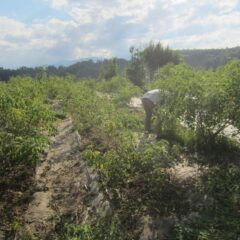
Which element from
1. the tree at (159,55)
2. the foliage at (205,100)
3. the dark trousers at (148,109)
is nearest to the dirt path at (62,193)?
the dark trousers at (148,109)

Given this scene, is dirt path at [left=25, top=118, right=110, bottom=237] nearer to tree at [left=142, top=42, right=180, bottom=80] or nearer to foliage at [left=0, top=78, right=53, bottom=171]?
foliage at [left=0, top=78, right=53, bottom=171]

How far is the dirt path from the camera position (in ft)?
21.6

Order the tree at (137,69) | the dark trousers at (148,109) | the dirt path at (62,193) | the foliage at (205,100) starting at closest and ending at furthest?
A: the dirt path at (62,193), the foliage at (205,100), the dark trousers at (148,109), the tree at (137,69)

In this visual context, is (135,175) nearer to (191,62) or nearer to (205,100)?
(205,100)

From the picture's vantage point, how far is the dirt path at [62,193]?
259 inches

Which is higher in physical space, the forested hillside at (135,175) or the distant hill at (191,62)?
the forested hillside at (135,175)

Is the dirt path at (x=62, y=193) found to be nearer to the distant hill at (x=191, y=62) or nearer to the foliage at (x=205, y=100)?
the foliage at (x=205, y=100)

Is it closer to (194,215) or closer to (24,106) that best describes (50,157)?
(24,106)

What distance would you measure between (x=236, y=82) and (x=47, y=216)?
4.62 metres

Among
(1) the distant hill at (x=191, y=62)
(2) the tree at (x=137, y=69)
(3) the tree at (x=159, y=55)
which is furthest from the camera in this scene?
(1) the distant hill at (x=191, y=62)

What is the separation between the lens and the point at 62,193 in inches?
298

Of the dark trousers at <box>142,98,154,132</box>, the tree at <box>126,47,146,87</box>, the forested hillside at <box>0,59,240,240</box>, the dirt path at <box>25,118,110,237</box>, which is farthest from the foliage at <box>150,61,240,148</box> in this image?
the tree at <box>126,47,146,87</box>

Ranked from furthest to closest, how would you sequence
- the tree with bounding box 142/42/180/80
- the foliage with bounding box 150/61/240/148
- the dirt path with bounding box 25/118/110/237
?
the tree with bounding box 142/42/180/80, the foliage with bounding box 150/61/240/148, the dirt path with bounding box 25/118/110/237

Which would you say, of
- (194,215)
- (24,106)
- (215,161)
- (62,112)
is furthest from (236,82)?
(62,112)
